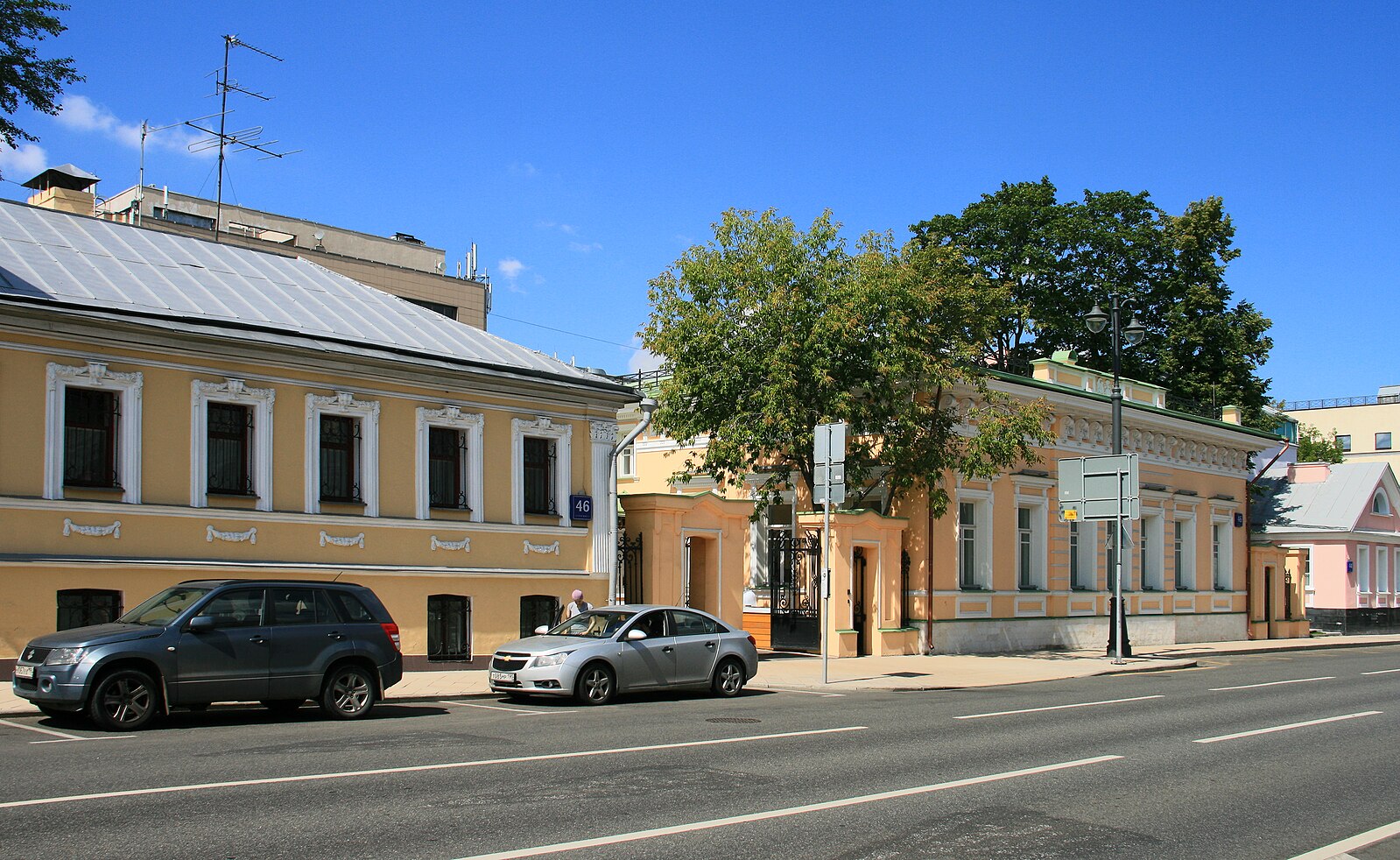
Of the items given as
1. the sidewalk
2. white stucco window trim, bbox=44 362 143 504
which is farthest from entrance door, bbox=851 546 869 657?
white stucco window trim, bbox=44 362 143 504

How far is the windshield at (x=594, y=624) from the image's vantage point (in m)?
17.4

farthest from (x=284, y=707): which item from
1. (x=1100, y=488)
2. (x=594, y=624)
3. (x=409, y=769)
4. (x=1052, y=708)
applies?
(x=1100, y=488)

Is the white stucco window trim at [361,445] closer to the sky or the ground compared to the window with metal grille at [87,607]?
closer to the sky

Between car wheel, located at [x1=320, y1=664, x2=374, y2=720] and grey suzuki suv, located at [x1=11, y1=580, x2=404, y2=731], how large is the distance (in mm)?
11

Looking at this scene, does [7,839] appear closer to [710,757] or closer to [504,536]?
[710,757]

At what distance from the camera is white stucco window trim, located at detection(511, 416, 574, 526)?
2295 centimetres

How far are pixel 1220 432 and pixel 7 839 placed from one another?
38266mm

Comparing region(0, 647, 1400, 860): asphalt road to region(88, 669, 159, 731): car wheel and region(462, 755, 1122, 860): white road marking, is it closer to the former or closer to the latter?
region(462, 755, 1122, 860): white road marking

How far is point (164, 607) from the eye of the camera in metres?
13.8

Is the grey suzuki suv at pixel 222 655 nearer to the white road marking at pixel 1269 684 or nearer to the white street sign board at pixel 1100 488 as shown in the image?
the white road marking at pixel 1269 684

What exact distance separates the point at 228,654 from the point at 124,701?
1.12 metres

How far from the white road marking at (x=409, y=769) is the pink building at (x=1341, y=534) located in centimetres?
4052

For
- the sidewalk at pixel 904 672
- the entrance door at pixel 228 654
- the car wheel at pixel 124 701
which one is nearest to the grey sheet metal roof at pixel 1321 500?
the sidewalk at pixel 904 672

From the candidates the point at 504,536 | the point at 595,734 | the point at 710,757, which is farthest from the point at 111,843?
the point at 504,536
